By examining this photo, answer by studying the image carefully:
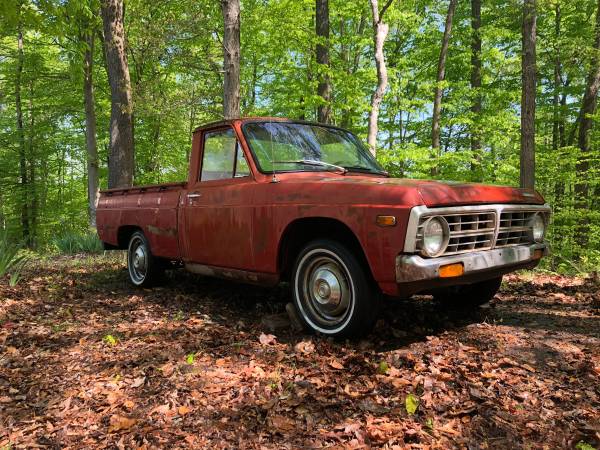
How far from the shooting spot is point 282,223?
394 cm

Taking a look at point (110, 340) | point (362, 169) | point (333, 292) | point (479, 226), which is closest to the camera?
point (479, 226)

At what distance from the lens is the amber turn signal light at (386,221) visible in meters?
3.15

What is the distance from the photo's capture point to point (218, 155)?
4895mm

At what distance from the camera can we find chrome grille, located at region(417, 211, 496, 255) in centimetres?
333

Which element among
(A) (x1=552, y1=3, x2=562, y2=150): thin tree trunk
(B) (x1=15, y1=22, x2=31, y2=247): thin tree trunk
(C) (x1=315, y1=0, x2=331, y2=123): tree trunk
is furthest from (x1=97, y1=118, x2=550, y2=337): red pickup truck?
(B) (x1=15, y1=22, x2=31, y2=247): thin tree trunk

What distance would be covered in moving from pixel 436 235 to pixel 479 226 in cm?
52

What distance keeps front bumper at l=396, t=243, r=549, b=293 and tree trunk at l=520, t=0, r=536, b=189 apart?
854 centimetres

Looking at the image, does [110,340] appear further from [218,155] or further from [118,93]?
[118,93]

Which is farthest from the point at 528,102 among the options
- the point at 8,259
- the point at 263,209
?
the point at 8,259

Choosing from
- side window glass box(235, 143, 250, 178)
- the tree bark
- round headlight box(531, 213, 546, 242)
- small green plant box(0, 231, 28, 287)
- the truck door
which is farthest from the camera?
the tree bark

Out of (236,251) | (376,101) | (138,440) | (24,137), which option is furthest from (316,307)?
(24,137)

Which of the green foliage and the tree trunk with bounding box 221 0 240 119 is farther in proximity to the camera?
the green foliage

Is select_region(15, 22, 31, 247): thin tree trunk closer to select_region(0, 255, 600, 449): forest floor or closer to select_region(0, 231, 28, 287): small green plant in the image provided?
select_region(0, 231, 28, 287): small green plant

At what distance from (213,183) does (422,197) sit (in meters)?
2.45
